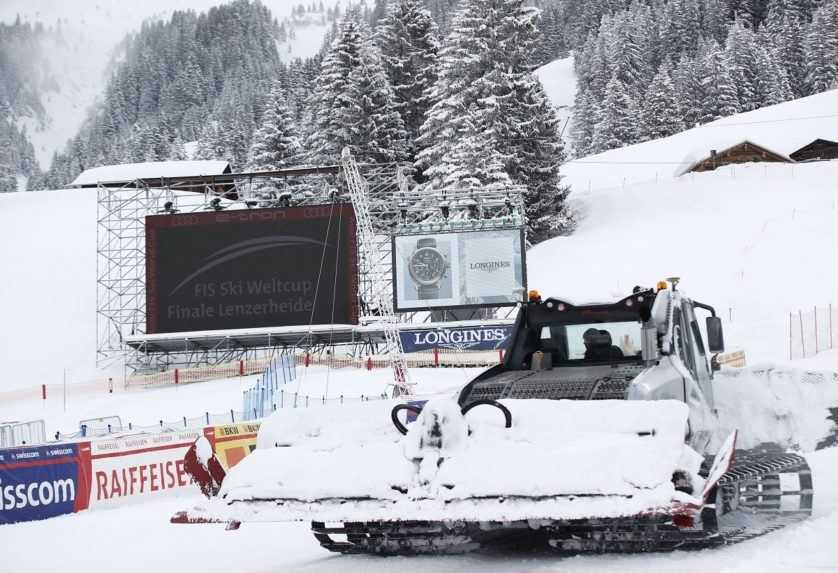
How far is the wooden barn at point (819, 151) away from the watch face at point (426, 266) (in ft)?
156

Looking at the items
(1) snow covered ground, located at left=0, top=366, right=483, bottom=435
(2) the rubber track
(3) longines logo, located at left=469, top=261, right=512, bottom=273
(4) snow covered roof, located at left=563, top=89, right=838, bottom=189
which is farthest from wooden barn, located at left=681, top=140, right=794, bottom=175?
(2) the rubber track

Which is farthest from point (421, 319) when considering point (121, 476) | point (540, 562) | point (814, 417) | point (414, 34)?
point (540, 562)

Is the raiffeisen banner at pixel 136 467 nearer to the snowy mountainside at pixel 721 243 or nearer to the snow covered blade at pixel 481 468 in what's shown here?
the snow covered blade at pixel 481 468

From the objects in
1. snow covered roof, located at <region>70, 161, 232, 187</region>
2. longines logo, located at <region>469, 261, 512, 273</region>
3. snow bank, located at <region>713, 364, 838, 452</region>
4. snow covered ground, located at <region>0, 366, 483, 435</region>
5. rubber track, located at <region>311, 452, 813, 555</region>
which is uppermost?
snow covered roof, located at <region>70, 161, 232, 187</region>

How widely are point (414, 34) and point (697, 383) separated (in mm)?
71604

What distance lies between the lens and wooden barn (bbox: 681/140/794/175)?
255 ft

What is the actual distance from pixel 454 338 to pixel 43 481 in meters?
27.5

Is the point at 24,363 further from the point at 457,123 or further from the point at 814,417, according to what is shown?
the point at 814,417

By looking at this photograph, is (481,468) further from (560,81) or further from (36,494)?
(560,81)

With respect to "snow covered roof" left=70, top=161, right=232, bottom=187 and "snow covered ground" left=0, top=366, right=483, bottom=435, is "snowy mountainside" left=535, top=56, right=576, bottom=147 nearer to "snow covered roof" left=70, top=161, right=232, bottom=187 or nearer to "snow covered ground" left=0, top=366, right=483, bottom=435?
"snow covered roof" left=70, top=161, right=232, bottom=187

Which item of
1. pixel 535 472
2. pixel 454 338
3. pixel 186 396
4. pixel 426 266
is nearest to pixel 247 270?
pixel 426 266

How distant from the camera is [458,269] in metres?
43.1

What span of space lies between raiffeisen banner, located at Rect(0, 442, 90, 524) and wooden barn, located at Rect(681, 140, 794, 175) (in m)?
67.0

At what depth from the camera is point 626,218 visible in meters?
62.1
